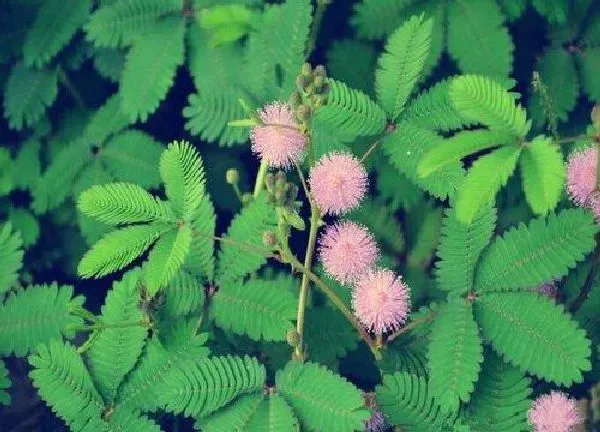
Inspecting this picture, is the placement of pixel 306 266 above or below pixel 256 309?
above

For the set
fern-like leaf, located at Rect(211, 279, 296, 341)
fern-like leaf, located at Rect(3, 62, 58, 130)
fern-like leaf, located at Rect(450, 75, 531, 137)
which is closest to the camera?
fern-like leaf, located at Rect(450, 75, 531, 137)

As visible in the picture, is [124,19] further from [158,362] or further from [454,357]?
[454,357]

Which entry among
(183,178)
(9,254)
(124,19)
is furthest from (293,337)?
(124,19)

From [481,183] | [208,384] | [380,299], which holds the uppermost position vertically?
[481,183]

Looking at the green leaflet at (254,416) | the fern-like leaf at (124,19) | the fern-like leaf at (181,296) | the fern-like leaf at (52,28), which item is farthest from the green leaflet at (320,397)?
the fern-like leaf at (52,28)

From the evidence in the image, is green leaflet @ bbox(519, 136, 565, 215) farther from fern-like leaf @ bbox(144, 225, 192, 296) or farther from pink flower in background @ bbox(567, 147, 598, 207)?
fern-like leaf @ bbox(144, 225, 192, 296)

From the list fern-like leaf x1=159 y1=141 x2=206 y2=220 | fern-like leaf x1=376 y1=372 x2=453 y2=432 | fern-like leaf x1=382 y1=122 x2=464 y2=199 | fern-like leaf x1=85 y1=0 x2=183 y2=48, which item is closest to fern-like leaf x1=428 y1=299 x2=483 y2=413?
fern-like leaf x1=376 y1=372 x2=453 y2=432

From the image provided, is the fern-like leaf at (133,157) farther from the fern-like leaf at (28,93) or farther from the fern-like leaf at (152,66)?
the fern-like leaf at (28,93)

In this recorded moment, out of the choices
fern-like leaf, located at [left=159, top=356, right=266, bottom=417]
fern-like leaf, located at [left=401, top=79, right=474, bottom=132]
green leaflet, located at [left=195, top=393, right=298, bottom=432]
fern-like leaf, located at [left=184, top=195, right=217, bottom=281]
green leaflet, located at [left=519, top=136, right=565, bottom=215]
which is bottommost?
green leaflet, located at [left=195, top=393, right=298, bottom=432]
